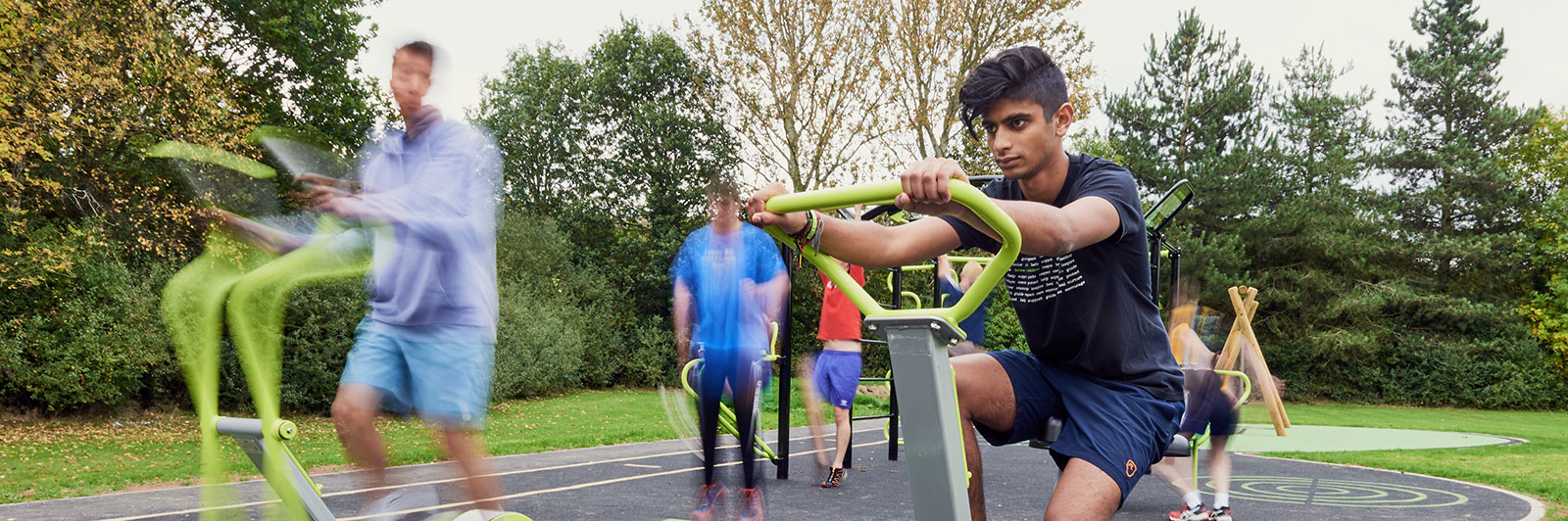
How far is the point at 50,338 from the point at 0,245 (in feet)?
4.06

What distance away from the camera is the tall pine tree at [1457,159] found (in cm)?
2706

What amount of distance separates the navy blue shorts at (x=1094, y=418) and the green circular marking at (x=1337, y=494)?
569cm

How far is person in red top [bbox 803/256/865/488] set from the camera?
7457 mm

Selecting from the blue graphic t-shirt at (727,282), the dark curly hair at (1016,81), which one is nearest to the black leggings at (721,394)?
the blue graphic t-shirt at (727,282)

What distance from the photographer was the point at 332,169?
332cm

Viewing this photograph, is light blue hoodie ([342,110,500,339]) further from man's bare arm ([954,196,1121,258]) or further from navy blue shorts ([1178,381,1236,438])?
navy blue shorts ([1178,381,1236,438])

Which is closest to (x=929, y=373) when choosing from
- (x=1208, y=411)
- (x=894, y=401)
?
(x=1208, y=411)

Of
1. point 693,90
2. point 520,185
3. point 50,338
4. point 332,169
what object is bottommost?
point 50,338

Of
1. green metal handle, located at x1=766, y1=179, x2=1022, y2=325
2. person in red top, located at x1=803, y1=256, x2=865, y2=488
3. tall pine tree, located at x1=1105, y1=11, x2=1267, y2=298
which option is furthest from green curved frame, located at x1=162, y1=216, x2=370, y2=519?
tall pine tree, located at x1=1105, y1=11, x2=1267, y2=298

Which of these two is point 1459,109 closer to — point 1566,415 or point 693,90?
point 1566,415

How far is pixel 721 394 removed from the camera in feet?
18.0

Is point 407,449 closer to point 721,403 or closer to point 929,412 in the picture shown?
point 721,403

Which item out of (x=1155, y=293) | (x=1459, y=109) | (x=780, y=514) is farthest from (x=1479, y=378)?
(x=780, y=514)

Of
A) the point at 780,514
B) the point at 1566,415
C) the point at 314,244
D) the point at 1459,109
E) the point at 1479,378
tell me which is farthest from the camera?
the point at 1459,109
